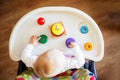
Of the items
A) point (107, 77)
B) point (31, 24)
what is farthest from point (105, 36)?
point (31, 24)

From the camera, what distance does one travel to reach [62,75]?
861mm

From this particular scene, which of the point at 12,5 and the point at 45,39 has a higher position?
the point at 12,5

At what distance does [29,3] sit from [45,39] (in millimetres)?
450

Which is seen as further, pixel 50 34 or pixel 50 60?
pixel 50 34

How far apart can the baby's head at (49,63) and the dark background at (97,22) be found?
1.39ft

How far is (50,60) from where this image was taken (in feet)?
2.38

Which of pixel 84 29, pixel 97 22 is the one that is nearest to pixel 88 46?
pixel 84 29

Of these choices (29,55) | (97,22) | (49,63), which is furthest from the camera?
(97,22)

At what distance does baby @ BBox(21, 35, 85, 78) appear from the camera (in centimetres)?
73

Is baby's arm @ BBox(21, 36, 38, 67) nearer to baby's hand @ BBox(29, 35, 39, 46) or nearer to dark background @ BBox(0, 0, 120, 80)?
baby's hand @ BBox(29, 35, 39, 46)

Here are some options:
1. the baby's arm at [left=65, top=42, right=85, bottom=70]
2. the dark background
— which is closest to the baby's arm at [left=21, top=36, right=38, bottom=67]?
the baby's arm at [left=65, top=42, right=85, bottom=70]

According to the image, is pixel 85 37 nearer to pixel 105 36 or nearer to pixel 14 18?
pixel 105 36

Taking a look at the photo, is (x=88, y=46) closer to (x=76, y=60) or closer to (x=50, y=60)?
(x=76, y=60)

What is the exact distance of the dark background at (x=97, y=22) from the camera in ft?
3.77
